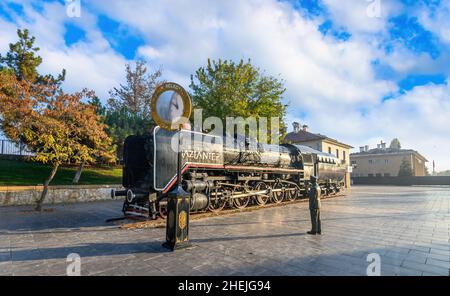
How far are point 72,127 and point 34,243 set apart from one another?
21.1 feet

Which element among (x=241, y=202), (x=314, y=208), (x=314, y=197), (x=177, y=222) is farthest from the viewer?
(x=241, y=202)

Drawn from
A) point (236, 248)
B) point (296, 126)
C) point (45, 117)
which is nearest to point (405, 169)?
point (296, 126)

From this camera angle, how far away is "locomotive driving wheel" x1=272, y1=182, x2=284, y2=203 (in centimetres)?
1267

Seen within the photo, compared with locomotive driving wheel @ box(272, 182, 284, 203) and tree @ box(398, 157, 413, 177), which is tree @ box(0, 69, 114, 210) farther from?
tree @ box(398, 157, 413, 177)

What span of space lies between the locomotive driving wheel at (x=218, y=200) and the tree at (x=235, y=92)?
9570 mm

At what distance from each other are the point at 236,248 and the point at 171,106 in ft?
10.3

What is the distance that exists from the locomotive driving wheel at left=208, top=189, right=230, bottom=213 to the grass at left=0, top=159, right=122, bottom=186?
9834 millimetres

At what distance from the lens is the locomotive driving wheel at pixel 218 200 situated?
31.3 feet

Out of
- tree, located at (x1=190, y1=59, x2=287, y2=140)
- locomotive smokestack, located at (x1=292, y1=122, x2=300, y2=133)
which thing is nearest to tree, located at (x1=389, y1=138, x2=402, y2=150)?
locomotive smokestack, located at (x1=292, y1=122, x2=300, y2=133)

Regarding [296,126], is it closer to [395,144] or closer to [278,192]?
[278,192]

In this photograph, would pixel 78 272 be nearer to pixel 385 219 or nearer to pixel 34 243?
pixel 34 243

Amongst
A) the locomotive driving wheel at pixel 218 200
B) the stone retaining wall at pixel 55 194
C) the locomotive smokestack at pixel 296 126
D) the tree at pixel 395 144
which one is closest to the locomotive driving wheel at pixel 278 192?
the locomotive driving wheel at pixel 218 200

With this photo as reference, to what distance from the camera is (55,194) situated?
42.8 ft
